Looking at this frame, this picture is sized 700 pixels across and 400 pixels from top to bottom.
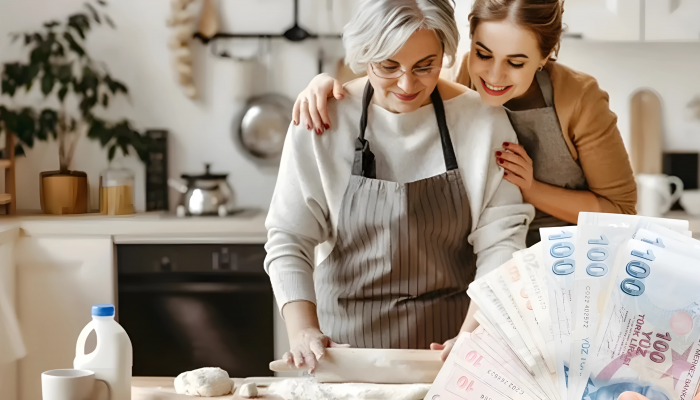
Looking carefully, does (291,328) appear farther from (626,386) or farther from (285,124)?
(285,124)

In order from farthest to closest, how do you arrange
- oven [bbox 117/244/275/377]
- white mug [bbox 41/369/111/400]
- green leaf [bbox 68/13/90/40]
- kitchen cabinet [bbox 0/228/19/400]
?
green leaf [bbox 68/13/90/40]
oven [bbox 117/244/275/377]
kitchen cabinet [bbox 0/228/19/400]
white mug [bbox 41/369/111/400]

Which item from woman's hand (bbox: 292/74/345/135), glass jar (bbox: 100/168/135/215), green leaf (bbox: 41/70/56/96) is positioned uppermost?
green leaf (bbox: 41/70/56/96)

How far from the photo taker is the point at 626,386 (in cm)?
69

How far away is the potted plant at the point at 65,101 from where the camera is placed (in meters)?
2.62

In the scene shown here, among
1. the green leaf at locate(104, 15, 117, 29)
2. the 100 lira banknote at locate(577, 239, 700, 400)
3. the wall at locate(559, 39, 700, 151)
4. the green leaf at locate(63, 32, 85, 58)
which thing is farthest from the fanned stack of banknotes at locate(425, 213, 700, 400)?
the green leaf at locate(104, 15, 117, 29)

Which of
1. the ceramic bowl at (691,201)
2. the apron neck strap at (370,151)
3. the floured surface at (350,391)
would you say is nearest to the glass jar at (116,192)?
the apron neck strap at (370,151)

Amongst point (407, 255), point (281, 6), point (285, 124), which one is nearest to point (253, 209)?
point (285, 124)

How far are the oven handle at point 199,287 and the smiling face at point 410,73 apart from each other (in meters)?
1.39

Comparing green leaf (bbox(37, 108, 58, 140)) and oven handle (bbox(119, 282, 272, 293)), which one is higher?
green leaf (bbox(37, 108, 58, 140))

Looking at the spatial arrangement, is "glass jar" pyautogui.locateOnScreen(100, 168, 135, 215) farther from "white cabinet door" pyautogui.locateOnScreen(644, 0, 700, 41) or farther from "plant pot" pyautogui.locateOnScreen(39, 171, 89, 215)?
"white cabinet door" pyautogui.locateOnScreen(644, 0, 700, 41)

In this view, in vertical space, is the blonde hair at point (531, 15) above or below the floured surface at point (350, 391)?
above

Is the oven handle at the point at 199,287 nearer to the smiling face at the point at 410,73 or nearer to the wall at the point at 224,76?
the wall at the point at 224,76

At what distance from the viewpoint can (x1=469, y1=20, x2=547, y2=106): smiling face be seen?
120 cm

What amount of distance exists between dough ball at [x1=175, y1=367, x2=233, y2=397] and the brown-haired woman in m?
0.48
